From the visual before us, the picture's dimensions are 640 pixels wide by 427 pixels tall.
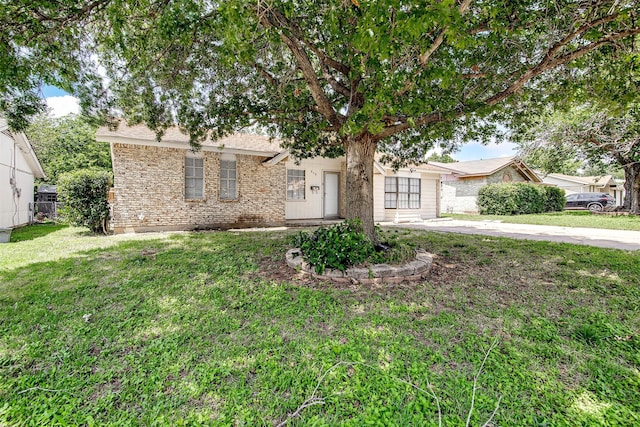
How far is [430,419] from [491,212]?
1985cm

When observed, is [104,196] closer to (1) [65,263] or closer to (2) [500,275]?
(1) [65,263]

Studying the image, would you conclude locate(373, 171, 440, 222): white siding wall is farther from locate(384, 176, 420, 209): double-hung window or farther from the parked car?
the parked car

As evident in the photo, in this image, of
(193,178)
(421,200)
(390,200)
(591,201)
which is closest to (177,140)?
(193,178)

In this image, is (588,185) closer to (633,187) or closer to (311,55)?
(633,187)

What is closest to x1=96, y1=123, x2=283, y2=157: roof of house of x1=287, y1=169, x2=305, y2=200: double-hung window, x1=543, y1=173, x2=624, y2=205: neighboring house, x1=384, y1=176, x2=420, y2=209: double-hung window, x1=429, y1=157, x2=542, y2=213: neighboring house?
x1=287, y1=169, x2=305, y2=200: double-hung window

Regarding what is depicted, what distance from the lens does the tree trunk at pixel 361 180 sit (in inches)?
213

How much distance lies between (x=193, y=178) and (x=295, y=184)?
4109mm

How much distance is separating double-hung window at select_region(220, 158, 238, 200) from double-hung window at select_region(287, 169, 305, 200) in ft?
7.95

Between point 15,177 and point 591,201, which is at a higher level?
point 15,177

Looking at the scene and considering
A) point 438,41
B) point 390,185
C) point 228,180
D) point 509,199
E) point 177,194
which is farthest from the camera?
point 509,199

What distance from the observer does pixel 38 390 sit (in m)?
2.37

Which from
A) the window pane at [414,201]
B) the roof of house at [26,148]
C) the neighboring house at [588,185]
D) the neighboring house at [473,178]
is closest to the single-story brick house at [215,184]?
the window pane at [414,201]

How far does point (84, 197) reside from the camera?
9.34 meters

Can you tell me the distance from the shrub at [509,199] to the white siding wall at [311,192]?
11.4 meters
